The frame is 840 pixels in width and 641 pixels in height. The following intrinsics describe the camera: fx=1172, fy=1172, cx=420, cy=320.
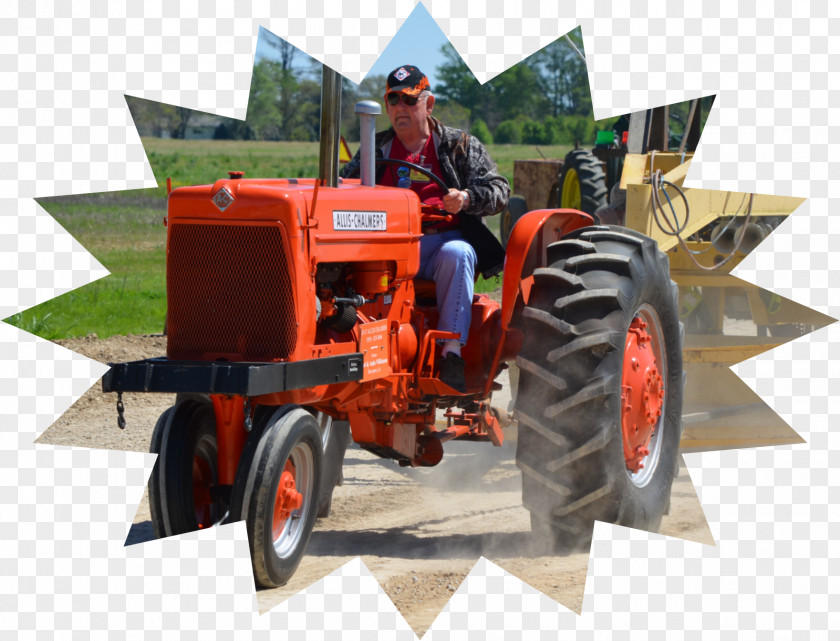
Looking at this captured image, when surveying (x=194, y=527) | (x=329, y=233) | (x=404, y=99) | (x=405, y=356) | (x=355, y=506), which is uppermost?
(x=404, y=99)

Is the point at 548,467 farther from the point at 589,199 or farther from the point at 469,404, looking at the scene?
the point at 589,199

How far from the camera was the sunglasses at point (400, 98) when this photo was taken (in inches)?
249

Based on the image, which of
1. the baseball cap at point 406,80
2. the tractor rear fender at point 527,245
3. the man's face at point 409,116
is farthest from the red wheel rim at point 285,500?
the baseball cap at point 406,80

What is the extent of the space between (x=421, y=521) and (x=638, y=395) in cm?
153

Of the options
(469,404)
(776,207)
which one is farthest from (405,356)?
(776,207)

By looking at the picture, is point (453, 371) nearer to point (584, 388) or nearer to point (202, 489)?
point (584, 388)

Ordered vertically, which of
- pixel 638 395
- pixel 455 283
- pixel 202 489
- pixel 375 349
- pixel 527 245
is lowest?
pixel 202 489

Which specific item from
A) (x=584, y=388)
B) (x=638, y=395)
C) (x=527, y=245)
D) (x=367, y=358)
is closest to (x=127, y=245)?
(x=527, y=245)

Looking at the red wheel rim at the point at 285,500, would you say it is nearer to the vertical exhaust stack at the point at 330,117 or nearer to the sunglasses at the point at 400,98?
the vertical exhaust stack at the point at 330,117

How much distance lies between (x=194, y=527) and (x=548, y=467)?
170 centimetres

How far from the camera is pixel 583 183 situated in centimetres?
1223

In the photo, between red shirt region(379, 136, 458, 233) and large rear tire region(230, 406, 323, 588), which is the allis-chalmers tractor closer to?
large rear tire region(230, 406, 323, 588)

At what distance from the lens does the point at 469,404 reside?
260 inches

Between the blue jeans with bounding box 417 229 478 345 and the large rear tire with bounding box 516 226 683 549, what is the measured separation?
43 cm
